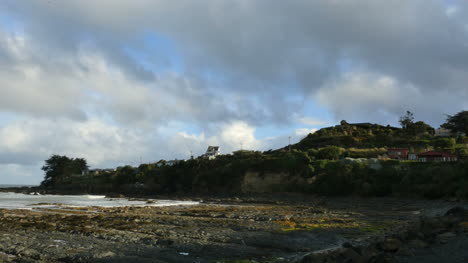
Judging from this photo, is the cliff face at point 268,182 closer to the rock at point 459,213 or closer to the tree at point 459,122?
the rock at point 459,213

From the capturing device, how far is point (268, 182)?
67.0m

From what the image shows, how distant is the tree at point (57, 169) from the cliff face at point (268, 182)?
74951 mm

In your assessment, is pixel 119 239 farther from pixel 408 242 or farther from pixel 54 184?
pixel 54 184

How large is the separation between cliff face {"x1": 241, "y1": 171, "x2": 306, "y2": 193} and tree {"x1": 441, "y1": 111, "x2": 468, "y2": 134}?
48.3 meters

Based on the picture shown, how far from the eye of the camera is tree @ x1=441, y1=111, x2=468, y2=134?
287 ft

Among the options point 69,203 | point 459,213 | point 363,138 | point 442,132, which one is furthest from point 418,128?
point 69,203

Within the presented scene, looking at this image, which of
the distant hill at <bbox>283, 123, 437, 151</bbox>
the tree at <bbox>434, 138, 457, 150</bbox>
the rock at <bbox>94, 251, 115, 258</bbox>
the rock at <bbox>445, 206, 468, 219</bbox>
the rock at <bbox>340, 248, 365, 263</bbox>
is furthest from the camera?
the distant hill at <bbox>283, 123, 437, 151</bbox>

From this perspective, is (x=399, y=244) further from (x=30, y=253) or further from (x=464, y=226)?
(x=30, y=253)

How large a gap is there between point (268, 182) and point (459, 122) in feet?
167

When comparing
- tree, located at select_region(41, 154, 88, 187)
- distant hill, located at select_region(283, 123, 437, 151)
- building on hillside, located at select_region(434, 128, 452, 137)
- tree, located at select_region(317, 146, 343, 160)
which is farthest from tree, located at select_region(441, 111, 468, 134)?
tree, located at select_region(41, 154, 88, 187)

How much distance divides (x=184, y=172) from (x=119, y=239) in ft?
210

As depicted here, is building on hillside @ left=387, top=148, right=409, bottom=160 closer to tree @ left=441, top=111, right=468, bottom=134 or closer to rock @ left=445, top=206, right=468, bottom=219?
tree @ left=441, top=111, right=468, bottom=134

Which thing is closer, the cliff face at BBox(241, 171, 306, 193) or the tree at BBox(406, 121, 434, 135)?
the cliff face at BBox(241, 171, 306, 193)

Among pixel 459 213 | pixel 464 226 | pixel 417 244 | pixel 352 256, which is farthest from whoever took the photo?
pixel 459 213
